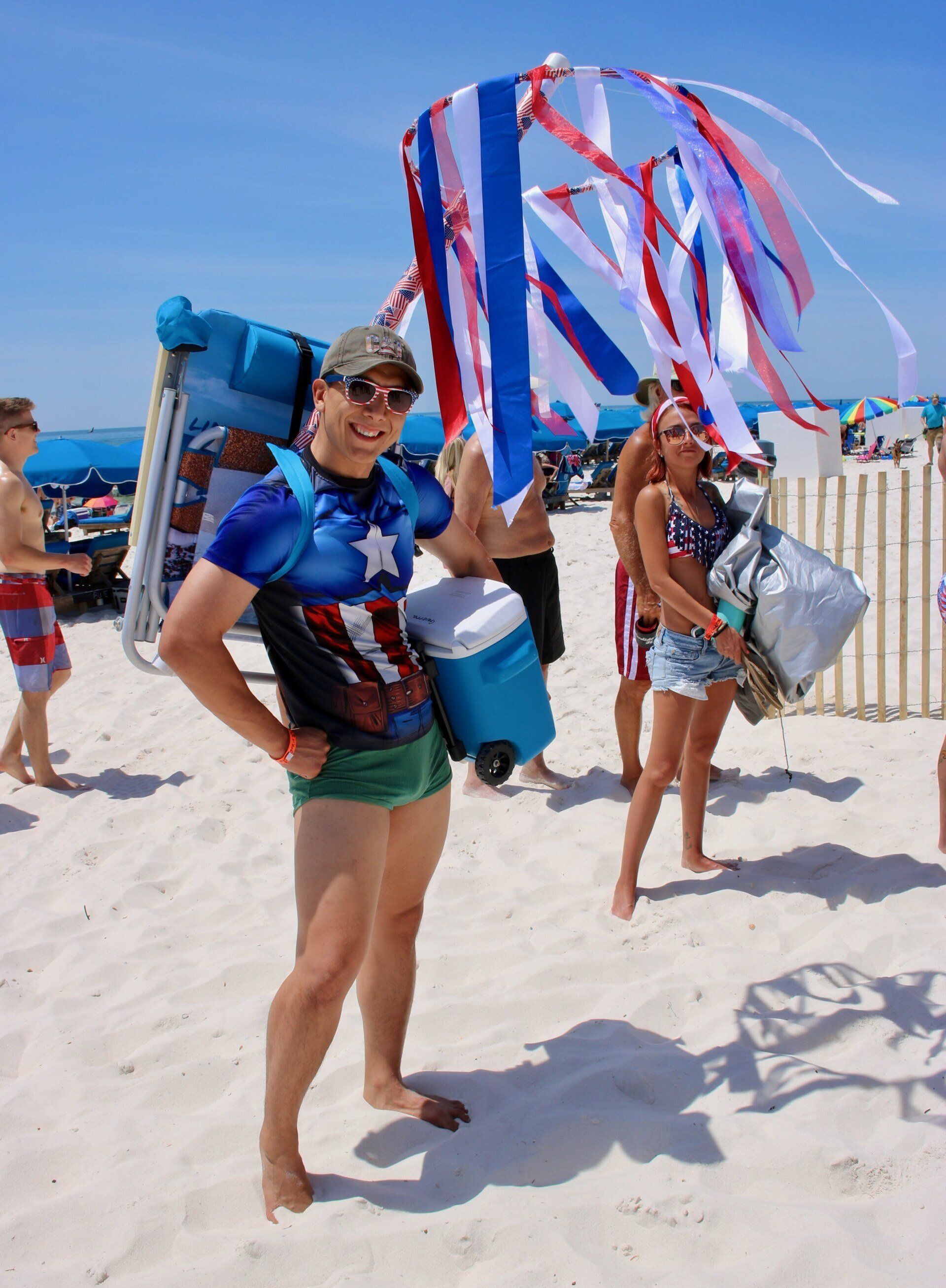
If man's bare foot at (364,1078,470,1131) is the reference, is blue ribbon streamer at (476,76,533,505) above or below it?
above

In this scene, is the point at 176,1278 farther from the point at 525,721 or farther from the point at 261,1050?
the point at 525,721

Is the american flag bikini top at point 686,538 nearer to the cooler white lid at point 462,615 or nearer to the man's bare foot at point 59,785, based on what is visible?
the cooler white lid at point 462,615

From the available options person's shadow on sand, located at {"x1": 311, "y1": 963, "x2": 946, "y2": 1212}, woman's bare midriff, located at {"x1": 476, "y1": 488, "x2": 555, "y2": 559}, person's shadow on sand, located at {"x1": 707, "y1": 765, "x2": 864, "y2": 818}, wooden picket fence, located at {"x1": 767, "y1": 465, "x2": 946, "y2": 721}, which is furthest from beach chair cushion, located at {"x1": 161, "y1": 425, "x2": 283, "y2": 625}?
wooden picket fence, located at {"x1": 767, "y1": 465, "x2": 946, "y2": 721}

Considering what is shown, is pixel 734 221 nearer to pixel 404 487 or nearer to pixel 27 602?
pixel 404 487

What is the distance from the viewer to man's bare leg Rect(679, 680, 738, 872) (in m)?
3.24

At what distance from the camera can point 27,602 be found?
4.84m

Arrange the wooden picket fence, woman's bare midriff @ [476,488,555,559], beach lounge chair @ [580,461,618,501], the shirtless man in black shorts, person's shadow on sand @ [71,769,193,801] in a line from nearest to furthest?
the shirtless man in black shorts → woman's bare midriff @ [476,488,555,559] → person's shadow on sand @ [71,769,193,801] → the wooden picket fence → beach lounge chair @ [580,461,618,501]

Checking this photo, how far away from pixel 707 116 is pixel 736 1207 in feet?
8.22

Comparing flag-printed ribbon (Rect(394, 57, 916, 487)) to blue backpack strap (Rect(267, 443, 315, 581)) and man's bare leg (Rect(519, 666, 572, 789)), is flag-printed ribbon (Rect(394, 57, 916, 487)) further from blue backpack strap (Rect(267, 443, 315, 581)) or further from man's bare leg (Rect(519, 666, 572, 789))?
man's bare leg (Rect(519, 666, 572, 789))

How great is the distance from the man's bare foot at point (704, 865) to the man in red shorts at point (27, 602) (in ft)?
10.7

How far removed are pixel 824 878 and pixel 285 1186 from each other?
2.20 m

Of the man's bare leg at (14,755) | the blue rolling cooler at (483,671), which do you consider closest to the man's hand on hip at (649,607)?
the blue rolling cooler at (483,671)

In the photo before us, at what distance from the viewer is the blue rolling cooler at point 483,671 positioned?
2121 mm

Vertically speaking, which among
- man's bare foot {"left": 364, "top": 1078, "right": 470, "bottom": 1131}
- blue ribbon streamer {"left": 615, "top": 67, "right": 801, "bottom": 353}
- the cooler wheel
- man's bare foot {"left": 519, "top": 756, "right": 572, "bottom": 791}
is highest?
blue ribbon streamer {"left": 615, "top": 67, "right": 801, "bottom": 353}
